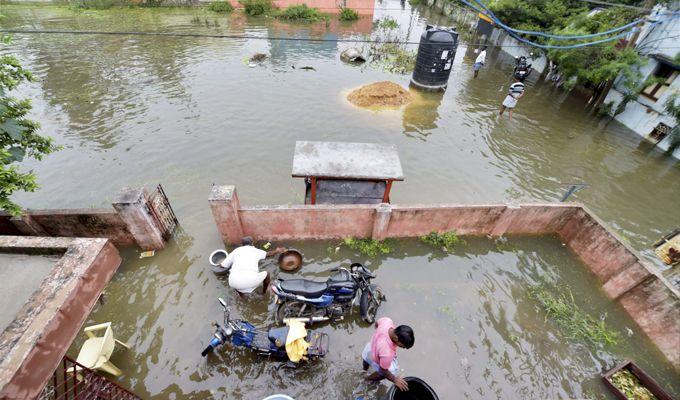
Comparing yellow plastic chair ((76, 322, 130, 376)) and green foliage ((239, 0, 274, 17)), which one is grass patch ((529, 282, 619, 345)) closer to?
yellow plastic chair ((76, 322, 130, 376))

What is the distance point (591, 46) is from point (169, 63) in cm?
2254

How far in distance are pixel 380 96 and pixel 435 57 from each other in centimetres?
359

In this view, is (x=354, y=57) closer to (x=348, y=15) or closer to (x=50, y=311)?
(x=348, y=15)

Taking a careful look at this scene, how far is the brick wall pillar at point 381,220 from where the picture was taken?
677 centimetres

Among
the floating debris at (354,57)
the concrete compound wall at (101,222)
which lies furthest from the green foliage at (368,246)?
the floating debris at (354,57)

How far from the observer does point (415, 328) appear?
5859mm

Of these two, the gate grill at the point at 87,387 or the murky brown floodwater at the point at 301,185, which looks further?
the murky brown floodwater at the point at 301,185

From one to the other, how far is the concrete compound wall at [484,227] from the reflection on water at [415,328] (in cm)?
34

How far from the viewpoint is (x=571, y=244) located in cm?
765

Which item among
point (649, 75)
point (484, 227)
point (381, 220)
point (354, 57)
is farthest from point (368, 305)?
point (354, 57)

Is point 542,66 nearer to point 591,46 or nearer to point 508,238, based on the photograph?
point 591,46

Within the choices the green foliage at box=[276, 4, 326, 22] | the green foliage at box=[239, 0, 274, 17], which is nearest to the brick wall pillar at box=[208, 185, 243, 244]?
the green foliage at box=[276, 4, 326, 22]

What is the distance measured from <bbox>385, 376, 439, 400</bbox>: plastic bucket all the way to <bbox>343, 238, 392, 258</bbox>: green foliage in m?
3.14

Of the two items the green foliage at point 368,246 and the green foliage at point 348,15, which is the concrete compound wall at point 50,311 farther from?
the green foliage at point 348,15
